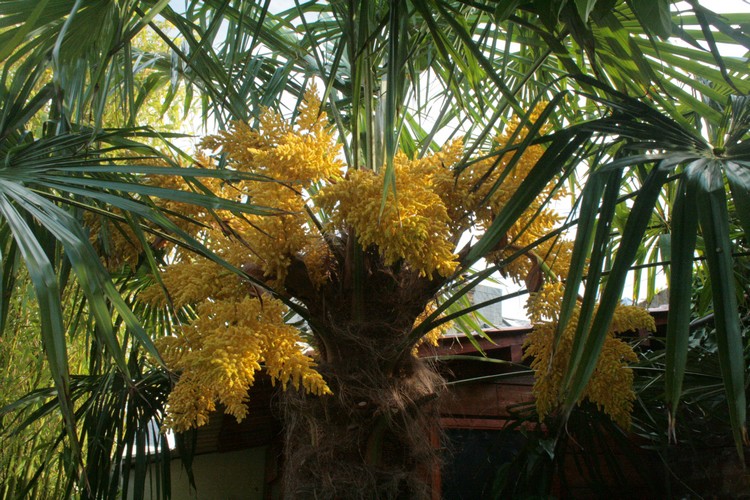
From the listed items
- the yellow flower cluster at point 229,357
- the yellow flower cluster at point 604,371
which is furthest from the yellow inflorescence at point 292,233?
the yellow flower cluster at point 604,371

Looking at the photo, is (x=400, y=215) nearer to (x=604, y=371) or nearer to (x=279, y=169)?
(x=279, y=169)

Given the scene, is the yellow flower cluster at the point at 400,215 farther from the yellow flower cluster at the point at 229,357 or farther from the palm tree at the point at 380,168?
the yellow flower cluster at the point at 229,357

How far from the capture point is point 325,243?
2102 mm

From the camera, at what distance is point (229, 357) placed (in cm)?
157

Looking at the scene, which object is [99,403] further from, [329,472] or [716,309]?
[716,309]

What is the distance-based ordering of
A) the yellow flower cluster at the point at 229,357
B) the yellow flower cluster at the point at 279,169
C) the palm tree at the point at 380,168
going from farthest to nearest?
the yellow flower cluster at the point at 279,169 < the yellow flower cluster at the point at 229,357 < the palm tree at the point at 380,168

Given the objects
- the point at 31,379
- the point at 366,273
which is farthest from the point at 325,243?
the point at 31,379

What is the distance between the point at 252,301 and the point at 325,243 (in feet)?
1.41

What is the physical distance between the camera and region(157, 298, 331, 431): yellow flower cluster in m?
1.58

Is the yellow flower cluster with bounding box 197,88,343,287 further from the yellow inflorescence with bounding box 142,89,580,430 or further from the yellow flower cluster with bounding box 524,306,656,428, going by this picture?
the yellow flower cluster with bounding box 524,306,656,428

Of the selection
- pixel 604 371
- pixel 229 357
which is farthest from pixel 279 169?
pixel 604 371

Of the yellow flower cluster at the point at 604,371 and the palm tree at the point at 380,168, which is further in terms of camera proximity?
the yellow flower cluster at the point at 604,371

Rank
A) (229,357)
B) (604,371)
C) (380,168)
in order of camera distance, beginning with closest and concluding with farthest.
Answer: (229,357) < (604,371) < (380,168)

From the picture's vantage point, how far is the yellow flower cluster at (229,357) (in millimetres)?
1576
